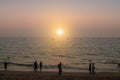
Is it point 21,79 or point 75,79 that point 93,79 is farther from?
point 21,79

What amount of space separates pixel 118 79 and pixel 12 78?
12566 millimetres

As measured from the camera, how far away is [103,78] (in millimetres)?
33906

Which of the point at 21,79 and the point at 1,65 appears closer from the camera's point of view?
the point at 21,79

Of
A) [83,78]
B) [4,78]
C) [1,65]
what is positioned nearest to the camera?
[4,78]

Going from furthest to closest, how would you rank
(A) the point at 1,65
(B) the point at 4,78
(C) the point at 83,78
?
(A) the point at 1,65 < (C) the point at 83,78 < (B) the point at 4,78

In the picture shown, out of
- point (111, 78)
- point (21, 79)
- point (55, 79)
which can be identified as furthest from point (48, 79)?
point (111, 78)

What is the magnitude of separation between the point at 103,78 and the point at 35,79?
336 inches

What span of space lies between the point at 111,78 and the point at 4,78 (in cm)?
1289

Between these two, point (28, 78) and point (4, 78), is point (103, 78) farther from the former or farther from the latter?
point (4, 78)

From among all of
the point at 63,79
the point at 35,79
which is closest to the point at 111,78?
the point at 63,79

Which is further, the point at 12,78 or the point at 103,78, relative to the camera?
the point at 103,78

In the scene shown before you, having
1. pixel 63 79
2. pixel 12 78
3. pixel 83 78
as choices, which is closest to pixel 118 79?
pixel 83 78

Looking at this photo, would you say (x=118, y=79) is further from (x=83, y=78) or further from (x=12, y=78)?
(x=12, y=78)

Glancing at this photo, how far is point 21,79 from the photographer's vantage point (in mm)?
31328
